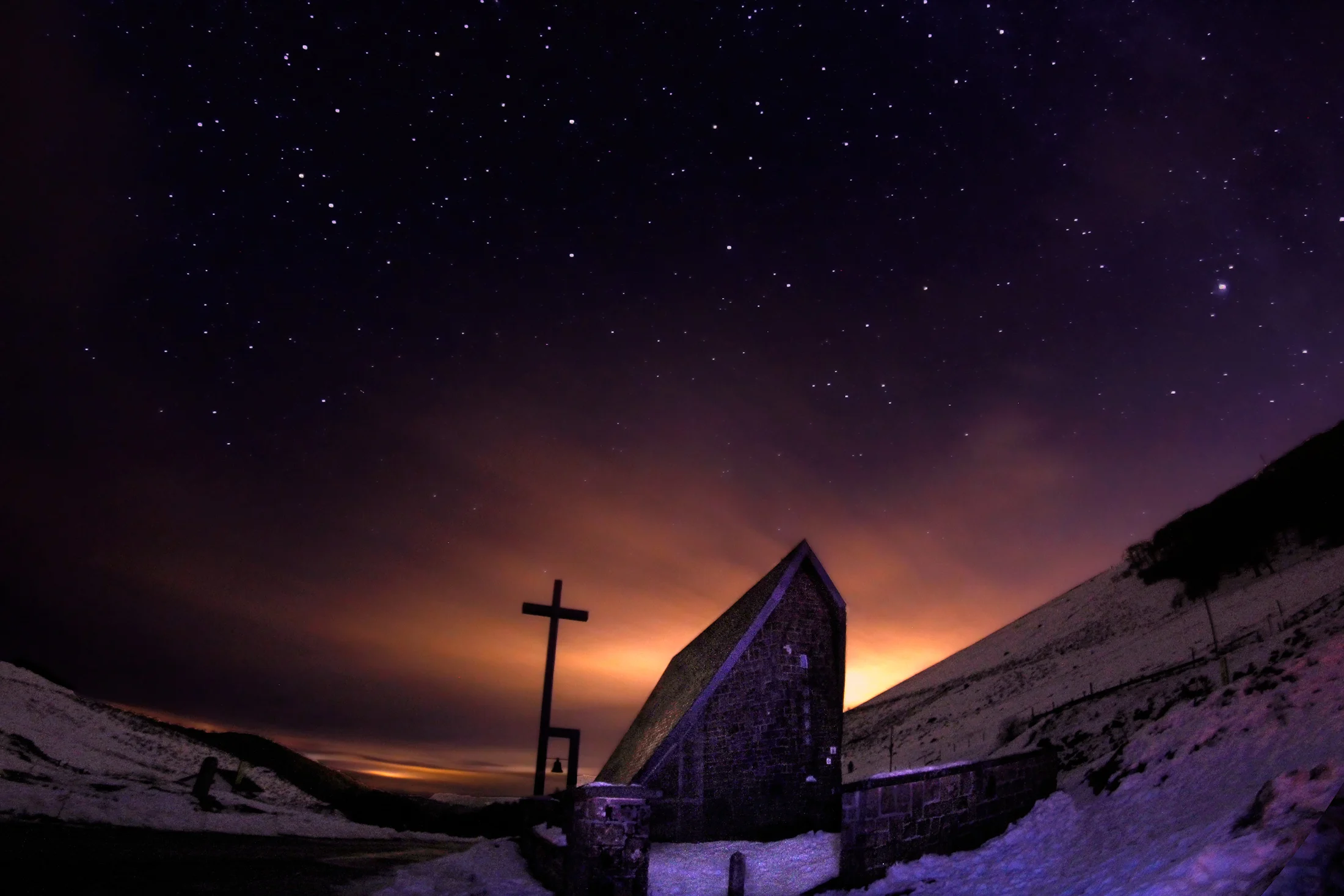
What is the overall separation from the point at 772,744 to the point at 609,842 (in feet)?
19.2

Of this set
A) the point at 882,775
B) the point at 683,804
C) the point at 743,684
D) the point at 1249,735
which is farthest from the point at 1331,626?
the point at 683,804

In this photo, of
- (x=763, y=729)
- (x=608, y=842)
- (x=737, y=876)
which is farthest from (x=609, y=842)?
(x=763, y=729)

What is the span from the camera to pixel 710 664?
17562 millimetres

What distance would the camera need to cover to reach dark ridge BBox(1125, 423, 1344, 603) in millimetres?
27438

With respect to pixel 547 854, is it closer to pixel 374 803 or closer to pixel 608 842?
pixel 608 842

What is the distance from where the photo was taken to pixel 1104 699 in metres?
19.8

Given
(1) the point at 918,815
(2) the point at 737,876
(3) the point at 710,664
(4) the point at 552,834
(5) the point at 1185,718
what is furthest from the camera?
(3) the point at 710,664

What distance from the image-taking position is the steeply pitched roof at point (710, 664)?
15812mm

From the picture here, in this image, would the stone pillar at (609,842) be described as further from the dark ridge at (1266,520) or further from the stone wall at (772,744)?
the dark ridge at (1266,520)

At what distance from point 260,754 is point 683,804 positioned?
31.9 meters

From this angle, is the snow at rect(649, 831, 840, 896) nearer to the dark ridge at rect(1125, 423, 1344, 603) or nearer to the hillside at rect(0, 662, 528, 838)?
the hillside at rect(0, 662, 528, 838)

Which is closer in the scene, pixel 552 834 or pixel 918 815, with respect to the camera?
pixel 918 815

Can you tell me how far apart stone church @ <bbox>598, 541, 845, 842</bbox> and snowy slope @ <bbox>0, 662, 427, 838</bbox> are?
12.6 m

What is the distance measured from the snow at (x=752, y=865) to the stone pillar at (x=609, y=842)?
1.26 meters
